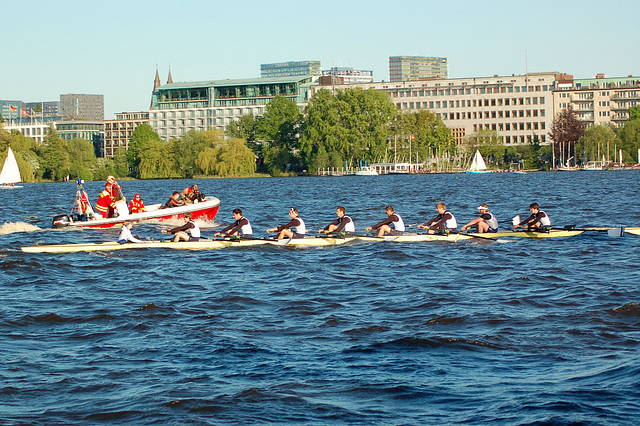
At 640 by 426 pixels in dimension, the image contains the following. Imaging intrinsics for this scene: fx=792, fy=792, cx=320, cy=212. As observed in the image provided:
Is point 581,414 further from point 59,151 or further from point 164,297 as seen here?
point 59,151

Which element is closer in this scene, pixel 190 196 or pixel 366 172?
pixel 190 196

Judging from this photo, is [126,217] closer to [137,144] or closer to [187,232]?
[187,232]

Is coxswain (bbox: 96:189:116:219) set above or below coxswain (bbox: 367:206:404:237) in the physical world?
above

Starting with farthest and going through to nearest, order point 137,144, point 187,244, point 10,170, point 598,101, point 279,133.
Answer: point 598,101
point 137,144
point 279,133
point 10,170
point 187,244

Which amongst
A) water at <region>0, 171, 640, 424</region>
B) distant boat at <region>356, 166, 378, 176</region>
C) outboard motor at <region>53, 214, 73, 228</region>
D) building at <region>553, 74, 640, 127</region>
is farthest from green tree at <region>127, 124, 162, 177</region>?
water at <region>0, 171, 640, 424</region>

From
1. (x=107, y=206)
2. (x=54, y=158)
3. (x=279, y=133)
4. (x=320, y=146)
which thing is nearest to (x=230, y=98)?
(x=279, y=133)

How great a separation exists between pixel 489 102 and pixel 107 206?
6184 inches

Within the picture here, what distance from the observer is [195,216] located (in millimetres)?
36031

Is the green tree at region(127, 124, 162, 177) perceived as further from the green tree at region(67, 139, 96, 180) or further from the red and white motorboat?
the red and white motorboat

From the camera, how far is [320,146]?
134625 mm

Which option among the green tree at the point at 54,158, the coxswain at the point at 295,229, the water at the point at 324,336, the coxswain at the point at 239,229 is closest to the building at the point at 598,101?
the green tree at the point at 54,158

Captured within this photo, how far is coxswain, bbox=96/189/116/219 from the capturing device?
34.0 meters

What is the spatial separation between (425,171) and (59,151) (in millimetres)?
69651

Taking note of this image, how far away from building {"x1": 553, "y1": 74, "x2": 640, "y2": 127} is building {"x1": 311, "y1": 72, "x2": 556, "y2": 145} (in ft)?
11.3
